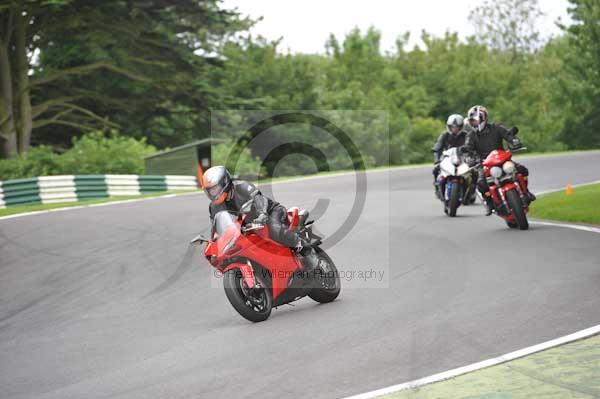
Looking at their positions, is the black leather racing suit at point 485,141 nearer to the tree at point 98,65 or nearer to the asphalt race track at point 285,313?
the asphalt race track at point 285,313

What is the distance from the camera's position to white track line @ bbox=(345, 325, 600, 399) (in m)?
6.24

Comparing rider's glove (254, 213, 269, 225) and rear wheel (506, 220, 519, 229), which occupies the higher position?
rider's glove (254, 213, 269, 225)

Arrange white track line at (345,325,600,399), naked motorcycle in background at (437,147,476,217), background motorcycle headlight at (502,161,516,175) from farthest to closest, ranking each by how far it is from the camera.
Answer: naked motorcycle in background at (437,147,476,217), background motorcycle headlight at (502,161,516,175), white track line at (345,325,600,399)

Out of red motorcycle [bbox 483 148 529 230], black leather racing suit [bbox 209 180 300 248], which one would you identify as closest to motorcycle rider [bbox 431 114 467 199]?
red motorcycle [bbox 483 148 529 230]

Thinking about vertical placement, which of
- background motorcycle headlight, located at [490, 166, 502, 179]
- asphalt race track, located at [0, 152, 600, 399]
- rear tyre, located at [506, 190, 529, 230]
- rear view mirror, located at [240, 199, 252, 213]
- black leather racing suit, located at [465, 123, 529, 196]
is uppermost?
black leather racing suit, located at [465, 123, 529, 196]

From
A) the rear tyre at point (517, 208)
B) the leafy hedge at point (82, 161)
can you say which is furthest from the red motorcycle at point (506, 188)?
the leafy hedge at point (82, 161)

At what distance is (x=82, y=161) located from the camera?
30.8 metres

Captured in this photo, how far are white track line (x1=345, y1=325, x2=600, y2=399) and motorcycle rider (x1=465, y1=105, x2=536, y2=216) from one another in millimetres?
7941

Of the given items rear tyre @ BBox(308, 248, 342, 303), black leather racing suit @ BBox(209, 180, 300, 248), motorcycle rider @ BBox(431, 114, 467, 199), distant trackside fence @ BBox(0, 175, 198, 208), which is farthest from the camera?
distant trackside fence @ BBox(0, 175, 198, 208)

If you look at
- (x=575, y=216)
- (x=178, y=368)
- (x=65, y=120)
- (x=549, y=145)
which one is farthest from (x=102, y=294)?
(x=549, y=145)

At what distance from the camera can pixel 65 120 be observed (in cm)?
4022

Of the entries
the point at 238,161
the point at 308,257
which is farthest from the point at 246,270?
the point at 238,161

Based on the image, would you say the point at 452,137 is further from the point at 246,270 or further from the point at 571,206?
the point at 246,270

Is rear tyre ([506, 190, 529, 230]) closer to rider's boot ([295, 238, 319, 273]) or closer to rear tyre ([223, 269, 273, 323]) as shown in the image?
rider's boot ([295, 238, 319, 273])
